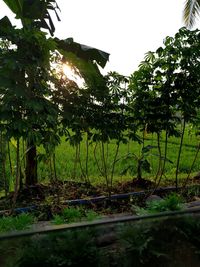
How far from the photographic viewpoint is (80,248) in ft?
6.74

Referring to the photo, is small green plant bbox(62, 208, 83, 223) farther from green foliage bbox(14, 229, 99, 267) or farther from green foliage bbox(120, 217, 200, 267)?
green foliage bbox(14, 229, 99, 267)

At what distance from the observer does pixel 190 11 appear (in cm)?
1181

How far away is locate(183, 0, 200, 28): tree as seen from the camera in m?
11.8

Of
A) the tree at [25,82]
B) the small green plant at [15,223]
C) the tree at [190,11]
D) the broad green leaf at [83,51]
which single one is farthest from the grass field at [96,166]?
the tree at [190,11]

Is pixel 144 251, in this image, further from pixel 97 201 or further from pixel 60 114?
pixel 97 201

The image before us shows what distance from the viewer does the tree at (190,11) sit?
464 inches

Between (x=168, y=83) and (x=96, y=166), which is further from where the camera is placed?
(x=96, y=166)

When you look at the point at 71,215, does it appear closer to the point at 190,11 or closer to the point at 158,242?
the point at 158,242

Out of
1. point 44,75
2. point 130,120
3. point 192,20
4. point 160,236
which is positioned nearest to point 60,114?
point 44,75

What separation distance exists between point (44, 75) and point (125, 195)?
7.15ft

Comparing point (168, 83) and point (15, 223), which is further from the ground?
point (168, 83)

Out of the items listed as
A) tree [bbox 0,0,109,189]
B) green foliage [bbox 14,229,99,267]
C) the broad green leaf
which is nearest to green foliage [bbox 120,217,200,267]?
green foliage [bbox 14,229,99,267]

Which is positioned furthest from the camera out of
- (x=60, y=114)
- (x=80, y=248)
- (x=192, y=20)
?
(x=192, y=20)

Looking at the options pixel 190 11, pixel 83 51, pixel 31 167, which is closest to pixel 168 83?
pixel 83 51
